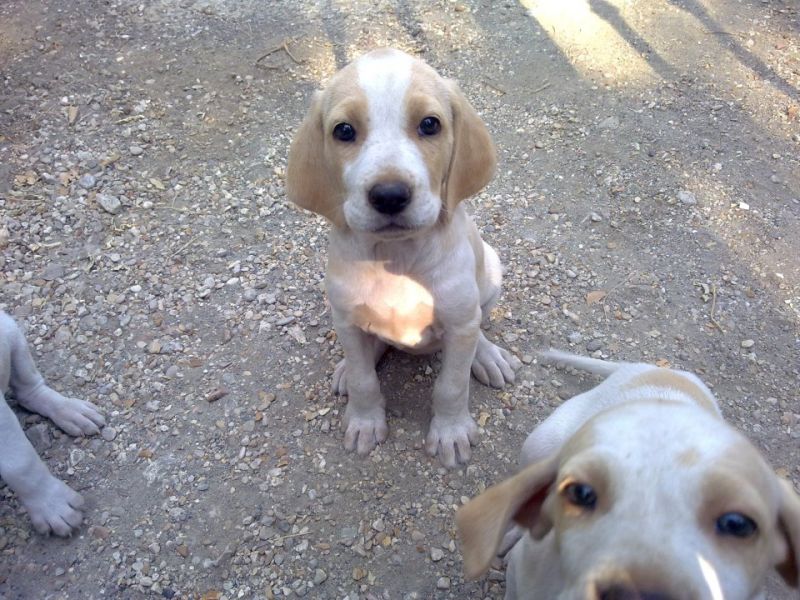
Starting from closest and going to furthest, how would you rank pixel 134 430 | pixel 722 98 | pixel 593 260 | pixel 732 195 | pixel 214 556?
pixel 214 556, pixel 134 430, pixel 593 260, pixel 732 195, pixel 722 98

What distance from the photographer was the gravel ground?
369cm

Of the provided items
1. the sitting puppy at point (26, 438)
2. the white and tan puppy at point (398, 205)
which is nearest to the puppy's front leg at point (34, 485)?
the sitting puppy at point (26, 438)

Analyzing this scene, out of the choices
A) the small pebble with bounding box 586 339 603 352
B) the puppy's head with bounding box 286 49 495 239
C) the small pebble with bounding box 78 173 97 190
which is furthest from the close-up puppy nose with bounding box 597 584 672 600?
the small pebble with bounding box 78 173 97 190

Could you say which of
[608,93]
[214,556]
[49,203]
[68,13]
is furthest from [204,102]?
[214,556]

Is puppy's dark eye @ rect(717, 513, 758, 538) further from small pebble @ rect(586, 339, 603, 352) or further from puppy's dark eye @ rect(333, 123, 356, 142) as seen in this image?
small pebble @ rect(586, 339, 603, 352)

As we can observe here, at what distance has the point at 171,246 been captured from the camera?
5090 mm

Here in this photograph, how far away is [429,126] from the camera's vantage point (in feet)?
9.79

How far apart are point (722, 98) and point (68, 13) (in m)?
6.49

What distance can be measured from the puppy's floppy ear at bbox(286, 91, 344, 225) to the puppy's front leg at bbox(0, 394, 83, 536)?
1.90 m

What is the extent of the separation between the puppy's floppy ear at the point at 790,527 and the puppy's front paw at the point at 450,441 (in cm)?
187

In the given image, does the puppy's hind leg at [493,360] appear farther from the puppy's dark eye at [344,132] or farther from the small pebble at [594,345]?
the puppy's dark eye at [344,132]

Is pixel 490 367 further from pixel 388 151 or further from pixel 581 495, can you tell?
pixel 581 495

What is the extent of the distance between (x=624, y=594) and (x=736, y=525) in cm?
50

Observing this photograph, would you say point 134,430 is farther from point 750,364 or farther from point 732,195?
point 732,195
